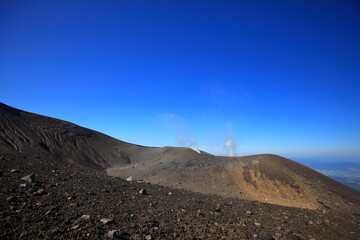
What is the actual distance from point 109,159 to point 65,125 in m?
12.6

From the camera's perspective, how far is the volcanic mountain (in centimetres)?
1475

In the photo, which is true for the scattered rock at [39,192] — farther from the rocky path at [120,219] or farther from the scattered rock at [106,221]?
the scattered rock at [106,221]

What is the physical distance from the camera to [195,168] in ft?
68.7

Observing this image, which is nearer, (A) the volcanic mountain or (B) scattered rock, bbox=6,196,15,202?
(B) scattered rock, bbox=6,196,15,202

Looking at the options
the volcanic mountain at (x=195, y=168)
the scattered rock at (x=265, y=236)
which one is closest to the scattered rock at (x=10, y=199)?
the scattered rock at (x=265, y=236)

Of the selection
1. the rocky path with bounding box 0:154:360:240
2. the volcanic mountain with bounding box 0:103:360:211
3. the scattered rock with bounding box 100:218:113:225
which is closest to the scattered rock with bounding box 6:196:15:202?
the rocky path with bounding box 0:154:360:240

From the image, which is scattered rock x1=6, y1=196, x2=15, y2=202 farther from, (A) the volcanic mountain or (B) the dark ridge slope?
(B) the dark ridge slope

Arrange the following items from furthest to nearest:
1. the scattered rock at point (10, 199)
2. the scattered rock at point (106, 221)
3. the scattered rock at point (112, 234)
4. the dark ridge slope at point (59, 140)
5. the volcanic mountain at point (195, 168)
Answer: the dark ridge slope at point (59, 140) < the volcanic mountain at point (195, 168) < the scattered rock at point (10, 199) < the scattered rock at point (106, 221) < the scattered rock at point (112, 234)

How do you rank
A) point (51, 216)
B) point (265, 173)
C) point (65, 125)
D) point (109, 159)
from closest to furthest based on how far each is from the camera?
point (51, 216)
point (265, 173)
point (109, 159)
point (65, 125)

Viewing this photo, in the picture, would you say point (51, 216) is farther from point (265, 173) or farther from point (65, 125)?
point (65, 125)

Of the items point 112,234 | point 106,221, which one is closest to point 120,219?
point 106,221

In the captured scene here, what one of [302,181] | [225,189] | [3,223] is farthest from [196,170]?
[3,223]

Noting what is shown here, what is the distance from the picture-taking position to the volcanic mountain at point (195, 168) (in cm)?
1475

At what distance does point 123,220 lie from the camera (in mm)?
4719
